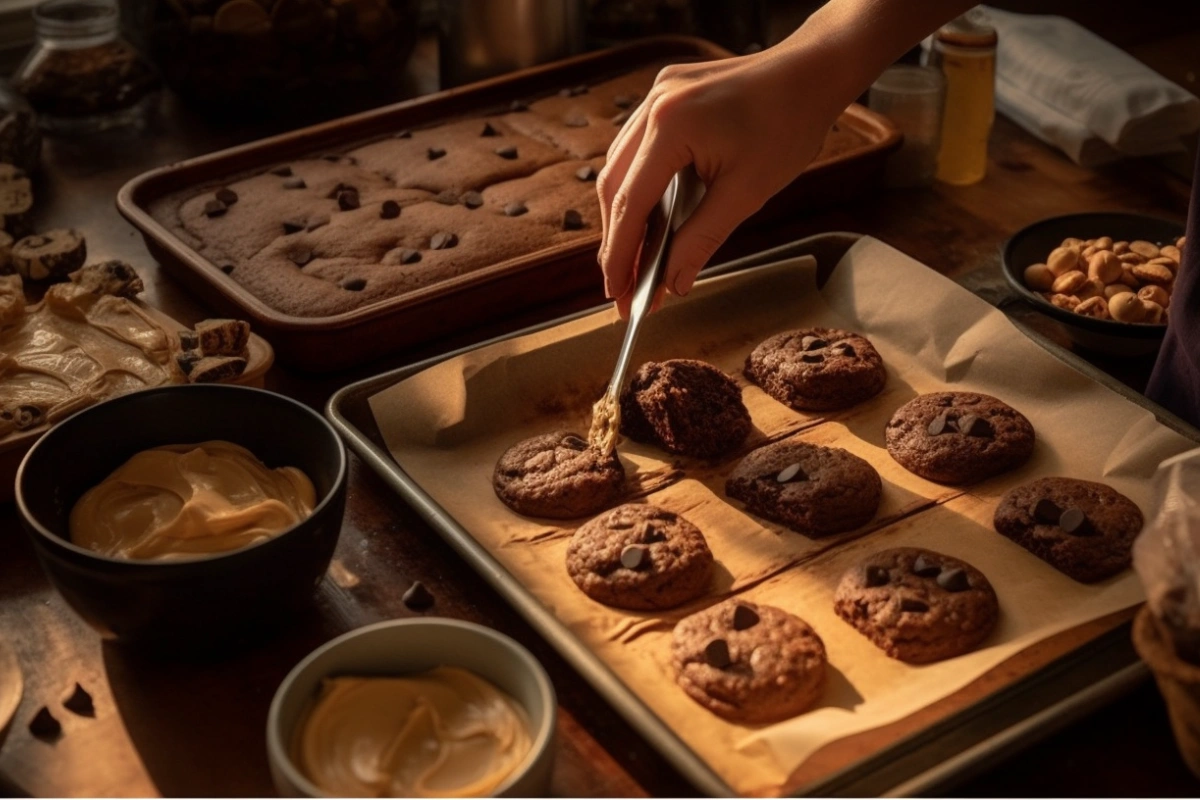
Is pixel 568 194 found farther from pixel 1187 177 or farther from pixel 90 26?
pixel 1187 177

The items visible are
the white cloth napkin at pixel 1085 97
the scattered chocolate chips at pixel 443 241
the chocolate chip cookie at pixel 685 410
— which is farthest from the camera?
the white cloth napkin at pixel 1085 97

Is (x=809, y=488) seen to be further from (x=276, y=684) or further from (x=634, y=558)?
(x=276, y=684)

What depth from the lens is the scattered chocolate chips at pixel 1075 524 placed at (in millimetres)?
1402

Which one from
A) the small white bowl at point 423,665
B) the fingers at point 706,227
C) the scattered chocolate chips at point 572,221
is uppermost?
the fingers at point 706,227

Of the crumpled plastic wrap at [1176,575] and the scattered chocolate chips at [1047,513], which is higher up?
the crumpled plastic wrap at [1176,575]

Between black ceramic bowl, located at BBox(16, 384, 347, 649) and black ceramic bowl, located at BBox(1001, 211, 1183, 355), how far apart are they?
97 centimetres

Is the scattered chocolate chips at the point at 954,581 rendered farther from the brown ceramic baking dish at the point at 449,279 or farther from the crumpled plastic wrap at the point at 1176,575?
the brown ceramic baking dish at the point at 449,279

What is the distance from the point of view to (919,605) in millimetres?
1303

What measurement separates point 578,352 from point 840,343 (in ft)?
A: 1.09

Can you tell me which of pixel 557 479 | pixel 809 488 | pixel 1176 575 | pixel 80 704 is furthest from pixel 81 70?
pixel 1176 575

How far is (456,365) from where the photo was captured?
1.61 metres

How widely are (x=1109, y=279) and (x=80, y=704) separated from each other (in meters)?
1.35

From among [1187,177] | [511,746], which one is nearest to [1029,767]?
[511,746]

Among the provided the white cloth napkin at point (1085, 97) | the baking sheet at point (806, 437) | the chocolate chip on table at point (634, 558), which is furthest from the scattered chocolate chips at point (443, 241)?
the white cloth napkin at point (1085, 97)
